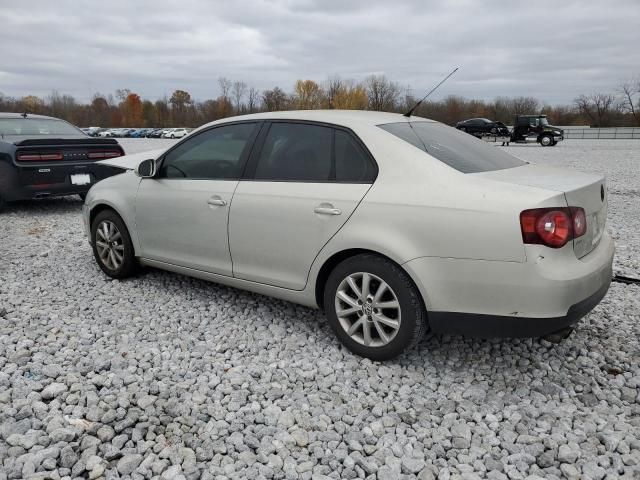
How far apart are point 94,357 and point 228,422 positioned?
1.20 metres

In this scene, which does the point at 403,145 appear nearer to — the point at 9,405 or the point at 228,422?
the point at 228,422

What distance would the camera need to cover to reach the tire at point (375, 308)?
9.69 ft

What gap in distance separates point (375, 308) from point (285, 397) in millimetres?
753

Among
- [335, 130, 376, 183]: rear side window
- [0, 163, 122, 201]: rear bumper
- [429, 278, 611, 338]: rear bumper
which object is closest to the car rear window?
[335, 130, 376, 183]: rear side window

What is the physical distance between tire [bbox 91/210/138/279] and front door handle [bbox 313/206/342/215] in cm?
223

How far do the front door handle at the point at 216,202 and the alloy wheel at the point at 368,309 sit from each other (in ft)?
3.74

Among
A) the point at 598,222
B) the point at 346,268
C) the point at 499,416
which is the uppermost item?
the point at 598,222

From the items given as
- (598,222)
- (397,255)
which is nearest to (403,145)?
(397,255)

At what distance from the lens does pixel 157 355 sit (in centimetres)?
334

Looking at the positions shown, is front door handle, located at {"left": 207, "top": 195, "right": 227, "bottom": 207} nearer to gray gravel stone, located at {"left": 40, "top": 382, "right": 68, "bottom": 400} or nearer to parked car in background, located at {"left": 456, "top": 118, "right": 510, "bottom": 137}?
gray gravel stone, located at {"left": 40, "top": 382, "right": 68, "bottom": 400}

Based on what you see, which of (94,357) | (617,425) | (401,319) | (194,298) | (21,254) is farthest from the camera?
(21,254)

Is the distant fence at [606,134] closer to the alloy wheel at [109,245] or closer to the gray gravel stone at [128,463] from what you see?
the alloy wheel at [109,245]

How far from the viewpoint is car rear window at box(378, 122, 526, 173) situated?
3121 millimetres

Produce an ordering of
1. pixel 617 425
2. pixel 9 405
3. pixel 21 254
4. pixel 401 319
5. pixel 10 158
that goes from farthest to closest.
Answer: pixel 10 158 < pixel 21 254 < pixel 401 319 < pixel 9 405 < pixel 617 425
